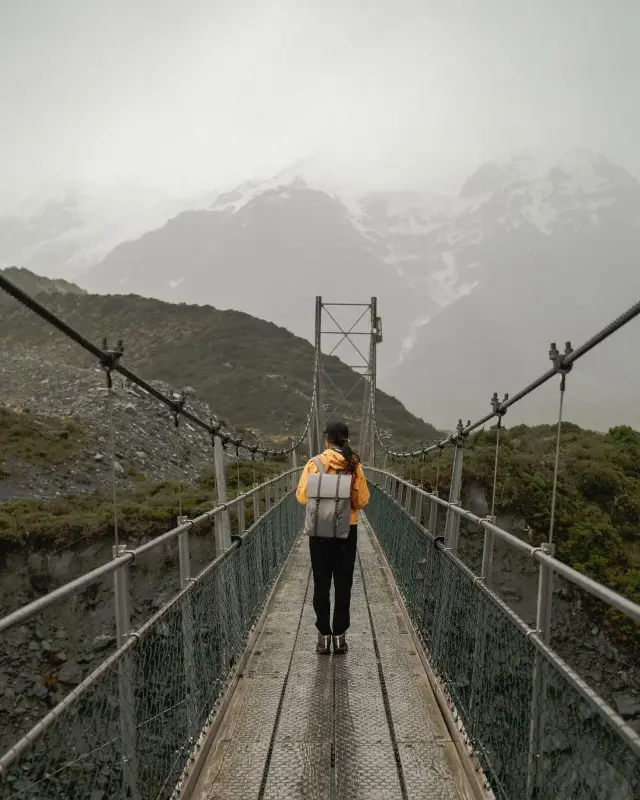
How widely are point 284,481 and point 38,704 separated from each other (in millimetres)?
3828

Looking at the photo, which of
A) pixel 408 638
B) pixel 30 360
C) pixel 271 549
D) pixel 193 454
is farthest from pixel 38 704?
pixel 30 360

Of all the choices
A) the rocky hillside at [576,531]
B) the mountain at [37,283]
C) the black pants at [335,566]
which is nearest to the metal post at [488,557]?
the black pants at [335,566]

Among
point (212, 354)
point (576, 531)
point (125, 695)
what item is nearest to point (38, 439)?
point (576, 531)

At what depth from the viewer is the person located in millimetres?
3561

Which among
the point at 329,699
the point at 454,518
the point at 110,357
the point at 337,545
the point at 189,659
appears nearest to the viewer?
the point at 110,357

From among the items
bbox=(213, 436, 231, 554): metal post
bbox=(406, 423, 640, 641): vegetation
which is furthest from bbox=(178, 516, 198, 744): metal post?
bbox=(406, 423, 640, 641): vegetation

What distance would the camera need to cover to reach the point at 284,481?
9.22 meters

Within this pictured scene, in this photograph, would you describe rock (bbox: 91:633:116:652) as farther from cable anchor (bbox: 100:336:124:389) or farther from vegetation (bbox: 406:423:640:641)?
cable anchor (bbox: 100:336:124:389)

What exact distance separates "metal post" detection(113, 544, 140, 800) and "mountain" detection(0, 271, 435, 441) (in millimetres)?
30347

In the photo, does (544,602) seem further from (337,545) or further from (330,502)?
(337,545)

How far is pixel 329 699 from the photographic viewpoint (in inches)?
125

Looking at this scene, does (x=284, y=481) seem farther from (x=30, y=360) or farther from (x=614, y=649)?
(x=30, y=360)

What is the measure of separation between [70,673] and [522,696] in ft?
26.8

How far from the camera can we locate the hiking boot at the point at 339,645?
12.6 ft
